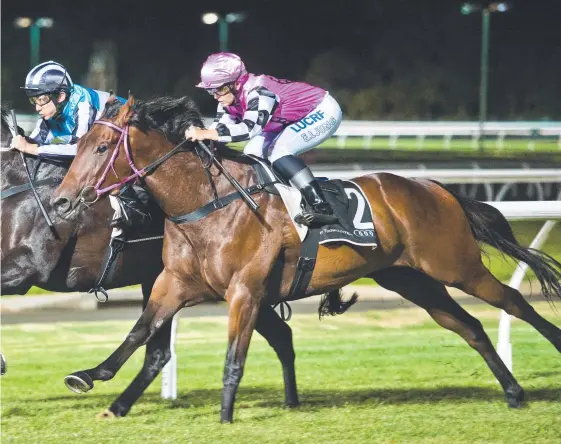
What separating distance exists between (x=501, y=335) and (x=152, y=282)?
6.30 ft

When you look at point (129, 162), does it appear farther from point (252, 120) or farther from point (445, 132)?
point (445, 132)

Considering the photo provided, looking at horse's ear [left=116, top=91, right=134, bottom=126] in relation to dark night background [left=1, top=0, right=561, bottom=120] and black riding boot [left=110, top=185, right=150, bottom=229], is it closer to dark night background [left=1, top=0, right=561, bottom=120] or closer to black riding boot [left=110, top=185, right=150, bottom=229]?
black riding boot [left=110, top=185, right=150, bottom=229]

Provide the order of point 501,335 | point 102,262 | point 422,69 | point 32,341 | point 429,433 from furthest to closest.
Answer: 1. point 422,69
2. point 32,341
3. point 501,335
4. point 102,262
5. point 429,433

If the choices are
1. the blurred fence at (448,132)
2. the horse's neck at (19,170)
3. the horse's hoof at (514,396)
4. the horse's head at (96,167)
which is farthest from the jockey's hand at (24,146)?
the blurred fence at (448,132)

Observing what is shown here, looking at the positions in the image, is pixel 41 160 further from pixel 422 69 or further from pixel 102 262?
pixel 422 69

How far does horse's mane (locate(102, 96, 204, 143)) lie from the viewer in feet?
17.9

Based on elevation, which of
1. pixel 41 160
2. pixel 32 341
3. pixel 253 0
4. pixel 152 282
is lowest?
pixel 32 341

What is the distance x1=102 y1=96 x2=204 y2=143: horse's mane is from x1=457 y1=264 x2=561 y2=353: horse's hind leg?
1.57 metres

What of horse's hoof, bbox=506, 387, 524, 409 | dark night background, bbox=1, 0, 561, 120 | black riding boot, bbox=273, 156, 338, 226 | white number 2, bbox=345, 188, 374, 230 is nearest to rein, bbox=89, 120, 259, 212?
black riding boot, bbox=273, 156, 338, 226

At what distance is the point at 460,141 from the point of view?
2781cm

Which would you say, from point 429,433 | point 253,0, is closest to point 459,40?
point 253,0

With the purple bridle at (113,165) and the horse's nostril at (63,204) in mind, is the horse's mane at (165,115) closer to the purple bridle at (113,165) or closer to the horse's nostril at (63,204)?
the purple bridle at (113,165)

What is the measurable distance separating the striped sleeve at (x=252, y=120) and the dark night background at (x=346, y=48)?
96.2 feet

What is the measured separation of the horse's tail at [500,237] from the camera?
6.22m
